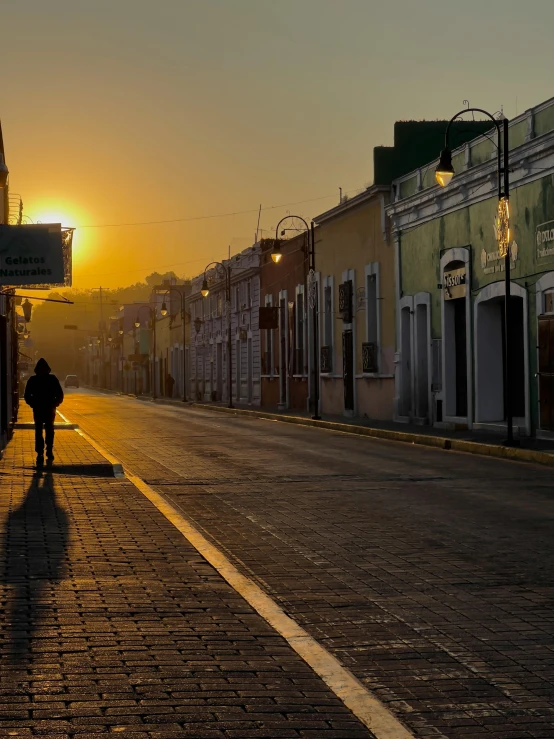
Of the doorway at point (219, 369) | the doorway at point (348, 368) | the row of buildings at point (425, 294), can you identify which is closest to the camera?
the row of buildings at point (425, 294)

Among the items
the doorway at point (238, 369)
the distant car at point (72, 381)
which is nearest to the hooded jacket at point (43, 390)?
the doorway at point (238, 369)

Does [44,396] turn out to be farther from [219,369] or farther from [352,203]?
[219,369]

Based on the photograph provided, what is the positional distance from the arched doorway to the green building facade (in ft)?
0.08

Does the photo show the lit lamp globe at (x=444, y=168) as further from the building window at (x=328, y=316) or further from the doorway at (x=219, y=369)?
the doorway at (x=219, y=369)

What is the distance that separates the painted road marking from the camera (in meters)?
5.23

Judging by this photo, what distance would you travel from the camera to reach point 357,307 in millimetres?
41156

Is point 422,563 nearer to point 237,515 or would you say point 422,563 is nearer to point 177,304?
point 237,515

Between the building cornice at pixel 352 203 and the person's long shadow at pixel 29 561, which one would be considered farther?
the building cornice at pixel 352 203

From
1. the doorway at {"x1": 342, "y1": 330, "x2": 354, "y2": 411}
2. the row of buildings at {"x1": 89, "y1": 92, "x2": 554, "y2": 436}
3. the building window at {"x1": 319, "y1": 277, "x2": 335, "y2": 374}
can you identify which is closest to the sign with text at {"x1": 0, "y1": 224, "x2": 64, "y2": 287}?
the row of buildings at {"x1": 89, "y1": 92, "x2": 554, "y2": 436}

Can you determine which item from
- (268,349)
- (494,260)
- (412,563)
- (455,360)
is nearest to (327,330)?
(268,349)

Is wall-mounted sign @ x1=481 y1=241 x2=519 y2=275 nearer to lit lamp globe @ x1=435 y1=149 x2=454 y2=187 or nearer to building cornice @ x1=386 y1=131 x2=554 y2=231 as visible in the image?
building cornice @ x1=386 y1=131 x2=554 y2=231

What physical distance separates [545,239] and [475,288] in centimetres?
460

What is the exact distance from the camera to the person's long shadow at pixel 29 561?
689cm

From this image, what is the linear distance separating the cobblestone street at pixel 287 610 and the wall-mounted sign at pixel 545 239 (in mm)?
9652
